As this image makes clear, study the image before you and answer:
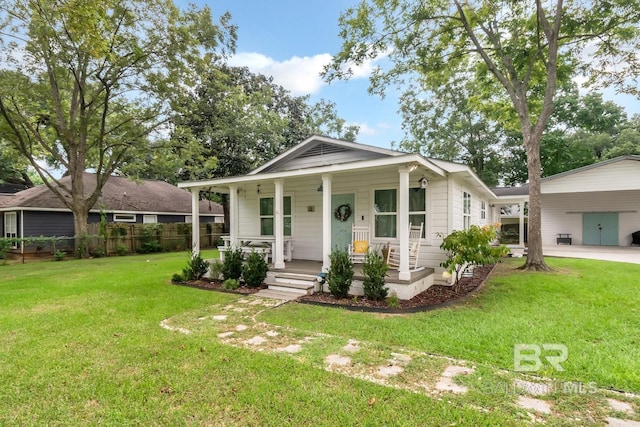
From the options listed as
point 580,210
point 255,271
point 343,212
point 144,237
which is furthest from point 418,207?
point 580,210

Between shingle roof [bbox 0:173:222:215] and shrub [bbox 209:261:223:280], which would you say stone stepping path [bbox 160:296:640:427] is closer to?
shrub [bbox 209:261:223:280]

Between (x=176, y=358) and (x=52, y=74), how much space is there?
14984mm

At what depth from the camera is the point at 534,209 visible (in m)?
9.20

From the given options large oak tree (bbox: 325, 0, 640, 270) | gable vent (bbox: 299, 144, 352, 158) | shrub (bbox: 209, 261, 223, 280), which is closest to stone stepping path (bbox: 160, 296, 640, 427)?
shrub (bbox: 209, 261, 223, 280)

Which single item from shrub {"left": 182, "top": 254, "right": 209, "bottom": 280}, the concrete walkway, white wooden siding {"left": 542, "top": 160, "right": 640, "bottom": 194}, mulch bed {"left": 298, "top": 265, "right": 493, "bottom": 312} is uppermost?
white wooden siding {"left": 542, "top": 160, "right": 640, "bottom": 194}

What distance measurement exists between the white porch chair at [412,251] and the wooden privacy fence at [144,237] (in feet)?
44.0

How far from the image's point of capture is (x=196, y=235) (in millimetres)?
8781

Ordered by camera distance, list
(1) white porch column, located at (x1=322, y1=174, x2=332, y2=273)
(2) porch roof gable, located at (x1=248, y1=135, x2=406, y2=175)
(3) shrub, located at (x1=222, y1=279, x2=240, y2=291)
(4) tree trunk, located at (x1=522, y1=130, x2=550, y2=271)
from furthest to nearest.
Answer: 1. (4) tree trunk, located at (x1=522, y1=130, x2=550, y2=271)
2. (2) porch roof gable, located at (x1=248, y1=135, x2=406, y2=175)
3. (3) shrub, located at (x1=222, y1=279, x2=240, y2=291)
4. (1) white porch column, located at (x1=322, y1=174, x2=332, y2=273)

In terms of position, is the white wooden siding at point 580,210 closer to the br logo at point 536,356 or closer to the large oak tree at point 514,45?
the large oak tree at point 514,45

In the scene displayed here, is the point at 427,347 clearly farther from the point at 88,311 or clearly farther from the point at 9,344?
the point at 88,311

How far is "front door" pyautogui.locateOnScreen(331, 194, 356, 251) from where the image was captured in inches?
330

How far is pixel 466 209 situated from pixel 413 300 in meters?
4.53

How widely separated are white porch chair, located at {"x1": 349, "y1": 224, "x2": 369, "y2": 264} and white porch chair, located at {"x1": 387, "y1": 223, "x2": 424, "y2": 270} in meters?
0.58

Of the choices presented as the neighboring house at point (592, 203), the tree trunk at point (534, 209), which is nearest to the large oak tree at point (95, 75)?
the tree trunk at point (534, 209)
